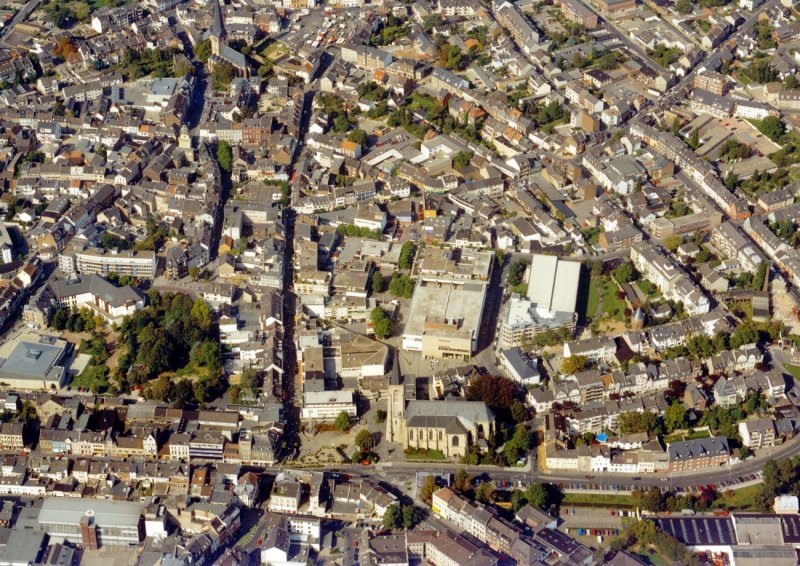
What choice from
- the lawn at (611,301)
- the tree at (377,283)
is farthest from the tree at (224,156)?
the lawn at (611,301)

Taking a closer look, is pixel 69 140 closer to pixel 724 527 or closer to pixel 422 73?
pixel 422 73

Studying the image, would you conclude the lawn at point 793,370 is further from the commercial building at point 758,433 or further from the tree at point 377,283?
the tree at point 377,283

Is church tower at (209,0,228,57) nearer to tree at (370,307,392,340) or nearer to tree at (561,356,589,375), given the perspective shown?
tree at (370,307,392,340)

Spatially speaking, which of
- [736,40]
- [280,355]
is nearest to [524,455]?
[280,355]

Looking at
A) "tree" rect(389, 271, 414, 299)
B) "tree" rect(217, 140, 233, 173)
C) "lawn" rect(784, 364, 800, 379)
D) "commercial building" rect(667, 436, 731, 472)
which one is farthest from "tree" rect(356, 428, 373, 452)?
"tree" rect(217, 140, 233, 173)

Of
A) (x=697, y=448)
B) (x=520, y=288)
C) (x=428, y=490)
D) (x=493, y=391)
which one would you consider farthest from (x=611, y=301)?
(x=428, y=490)

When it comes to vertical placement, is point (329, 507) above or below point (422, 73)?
below
